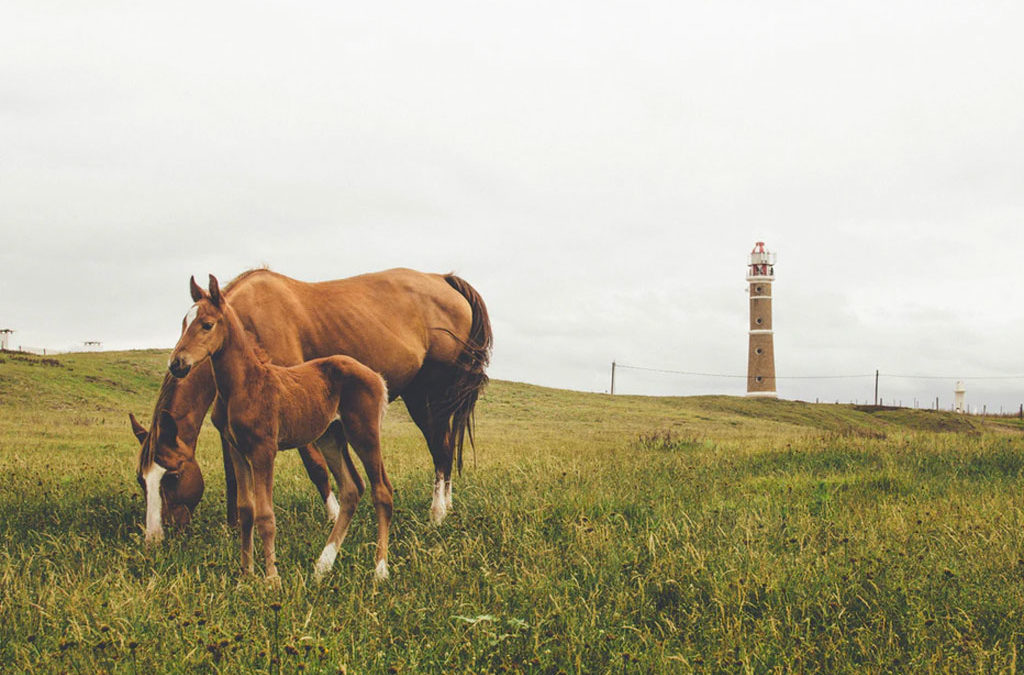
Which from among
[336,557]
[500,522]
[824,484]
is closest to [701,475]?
[824,484]

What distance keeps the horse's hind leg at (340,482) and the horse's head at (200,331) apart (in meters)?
1.46

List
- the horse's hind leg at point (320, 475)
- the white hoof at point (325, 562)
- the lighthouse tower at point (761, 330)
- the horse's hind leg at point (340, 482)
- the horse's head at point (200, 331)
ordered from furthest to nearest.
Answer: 1. the lighthouse tower at point (761, 330)
2. the horse's hind leg at point (320, 475)
3. the horse's hind leg at point (340, 482)
4. the white hoof at point (325, 562)
5. the horse's head at point (200, 331)

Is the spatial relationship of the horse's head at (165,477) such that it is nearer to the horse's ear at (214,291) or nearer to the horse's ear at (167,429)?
the horse's ear at (167,429)

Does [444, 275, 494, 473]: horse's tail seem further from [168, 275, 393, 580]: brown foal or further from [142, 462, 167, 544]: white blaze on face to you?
[142, 462, 167, 544]: white blaze on face

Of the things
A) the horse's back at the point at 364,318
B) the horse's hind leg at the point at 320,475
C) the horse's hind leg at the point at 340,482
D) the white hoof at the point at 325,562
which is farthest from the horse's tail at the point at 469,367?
the white hoof at the point at 325,562

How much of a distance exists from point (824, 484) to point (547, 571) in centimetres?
487

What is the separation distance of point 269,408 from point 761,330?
219 ft

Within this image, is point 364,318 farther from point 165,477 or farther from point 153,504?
point 153,504

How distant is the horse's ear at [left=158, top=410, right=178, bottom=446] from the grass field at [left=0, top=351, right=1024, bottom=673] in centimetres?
89

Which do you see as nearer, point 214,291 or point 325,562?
point 214,291

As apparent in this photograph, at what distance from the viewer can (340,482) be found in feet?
20.6

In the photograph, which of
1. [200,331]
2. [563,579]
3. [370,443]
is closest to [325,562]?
[370,443]

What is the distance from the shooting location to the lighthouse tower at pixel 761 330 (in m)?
66.6

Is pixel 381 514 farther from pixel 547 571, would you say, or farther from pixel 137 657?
pixel 137 657
